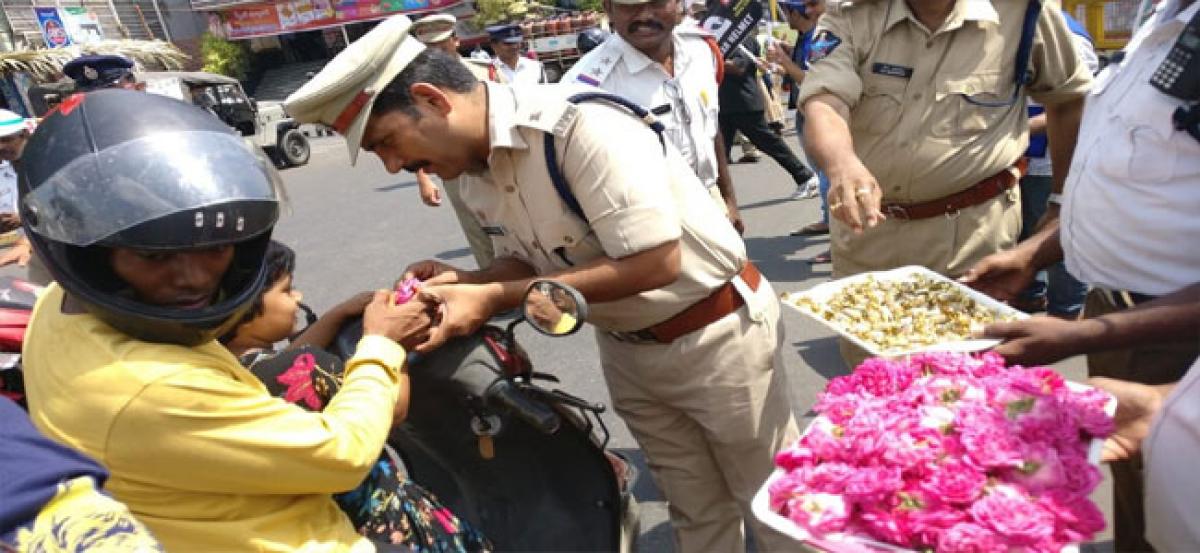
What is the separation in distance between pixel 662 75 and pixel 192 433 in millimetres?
2614

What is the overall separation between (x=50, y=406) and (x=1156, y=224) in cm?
201

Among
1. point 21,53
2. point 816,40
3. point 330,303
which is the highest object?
point 816,40

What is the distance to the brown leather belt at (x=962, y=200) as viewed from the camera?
2.34 meters

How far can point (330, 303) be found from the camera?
554 cm

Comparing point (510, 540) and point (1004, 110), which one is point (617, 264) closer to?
point (510, 540)

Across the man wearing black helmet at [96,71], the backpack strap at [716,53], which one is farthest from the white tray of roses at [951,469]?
the man wearing black helmet at [96,71]

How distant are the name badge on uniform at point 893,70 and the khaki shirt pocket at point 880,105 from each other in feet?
0.04

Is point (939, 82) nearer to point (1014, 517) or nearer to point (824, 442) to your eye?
point (824, 442)

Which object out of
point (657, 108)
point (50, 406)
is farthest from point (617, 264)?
point (657, 108)

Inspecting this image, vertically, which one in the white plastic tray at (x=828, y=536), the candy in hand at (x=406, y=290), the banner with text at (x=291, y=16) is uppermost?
the candy in hand at (x=406, y=290)

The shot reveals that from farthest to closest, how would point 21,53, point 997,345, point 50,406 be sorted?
point 21,53 → point 997,345 → point 50,406

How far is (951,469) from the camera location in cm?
106

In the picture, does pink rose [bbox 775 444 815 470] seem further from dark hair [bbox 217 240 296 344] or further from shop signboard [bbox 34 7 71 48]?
shop signboard [bbox 34 7 71 48]

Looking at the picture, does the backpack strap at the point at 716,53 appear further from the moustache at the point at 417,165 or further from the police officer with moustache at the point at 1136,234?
the moustache at the point at 417,165
